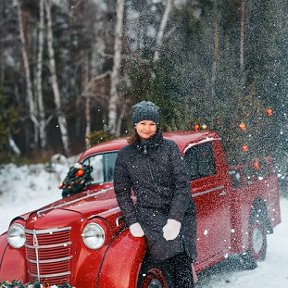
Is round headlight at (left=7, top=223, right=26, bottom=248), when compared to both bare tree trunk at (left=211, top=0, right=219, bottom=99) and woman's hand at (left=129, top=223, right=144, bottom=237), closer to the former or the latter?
woman's hand at (left=129, top=223, right=144, bottom=237)

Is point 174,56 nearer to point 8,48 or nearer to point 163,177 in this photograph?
point 163,177

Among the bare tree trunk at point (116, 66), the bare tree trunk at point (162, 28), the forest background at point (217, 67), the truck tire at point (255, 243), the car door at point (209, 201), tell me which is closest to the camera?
the car door at point (209, 201)

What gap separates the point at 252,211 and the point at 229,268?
79 cm

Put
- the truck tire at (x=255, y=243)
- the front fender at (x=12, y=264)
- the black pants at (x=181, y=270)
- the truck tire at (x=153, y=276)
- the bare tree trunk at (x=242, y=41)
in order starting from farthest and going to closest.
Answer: the bare tree trunk at (x=242, y=41) < the truck tire at (x=255, y=243) < the front fender at (x=12, y=264) < the truck tire at (x=153, y=276) < the black pants at (x=181, y=270)

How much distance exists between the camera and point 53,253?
4.77 m

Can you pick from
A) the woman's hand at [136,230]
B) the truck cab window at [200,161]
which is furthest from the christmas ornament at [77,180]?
the woman's hand at [136,230]

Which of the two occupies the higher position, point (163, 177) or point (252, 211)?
point (163, 177)

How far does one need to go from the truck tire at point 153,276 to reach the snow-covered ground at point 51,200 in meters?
1.61

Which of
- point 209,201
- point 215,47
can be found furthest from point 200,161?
point 215,47

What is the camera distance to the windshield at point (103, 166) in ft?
20.7

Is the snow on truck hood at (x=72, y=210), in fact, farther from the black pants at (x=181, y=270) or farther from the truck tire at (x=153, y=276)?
the black pants at (x=181, y=270)

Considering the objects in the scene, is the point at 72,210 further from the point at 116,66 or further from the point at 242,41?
the point at 116,66

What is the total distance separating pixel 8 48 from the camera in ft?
93.4

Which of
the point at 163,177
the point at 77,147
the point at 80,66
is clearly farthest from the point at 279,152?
the point at 80,66
